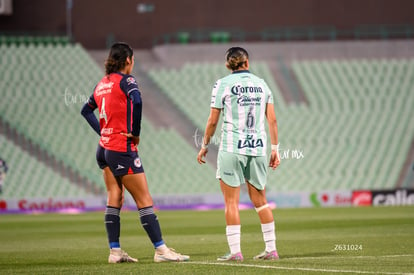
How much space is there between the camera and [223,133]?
9.66 m

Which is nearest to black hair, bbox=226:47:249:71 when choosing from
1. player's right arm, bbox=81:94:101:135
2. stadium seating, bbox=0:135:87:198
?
player's right arm, bbox=81:94:101:135

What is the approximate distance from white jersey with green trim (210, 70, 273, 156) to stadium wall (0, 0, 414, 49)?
2467 cm

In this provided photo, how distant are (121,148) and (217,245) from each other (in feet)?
12.0

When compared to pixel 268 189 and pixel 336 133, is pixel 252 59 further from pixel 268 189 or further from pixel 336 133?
pixel 268 189

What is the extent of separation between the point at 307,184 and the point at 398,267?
69.4ft

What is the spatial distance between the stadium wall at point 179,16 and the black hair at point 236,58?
24493 mm

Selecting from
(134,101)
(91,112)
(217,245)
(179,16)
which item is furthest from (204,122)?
(134,101)

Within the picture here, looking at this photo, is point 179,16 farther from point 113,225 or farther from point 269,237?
point 269,237

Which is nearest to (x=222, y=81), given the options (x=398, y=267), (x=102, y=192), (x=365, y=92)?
(x=398, y=267)

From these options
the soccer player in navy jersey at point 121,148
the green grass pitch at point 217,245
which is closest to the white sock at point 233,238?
the green grass pitch at point 217,245

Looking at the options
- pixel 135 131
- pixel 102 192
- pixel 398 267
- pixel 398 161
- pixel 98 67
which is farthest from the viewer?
pixel 98 67

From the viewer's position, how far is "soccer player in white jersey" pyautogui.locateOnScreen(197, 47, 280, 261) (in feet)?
31.2

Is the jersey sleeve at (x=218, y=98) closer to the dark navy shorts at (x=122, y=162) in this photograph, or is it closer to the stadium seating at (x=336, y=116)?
the dark navy shorts at (x=122, y=162)

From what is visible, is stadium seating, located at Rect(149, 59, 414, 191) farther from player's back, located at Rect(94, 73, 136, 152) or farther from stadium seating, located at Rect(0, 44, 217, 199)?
player's back, located at Rect(94, 73, 136, 152)
